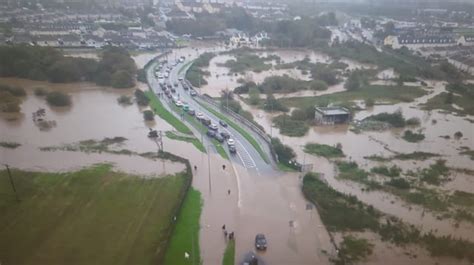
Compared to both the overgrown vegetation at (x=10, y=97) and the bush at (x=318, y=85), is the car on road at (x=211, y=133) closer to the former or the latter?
the overgrown vegetation at (x=10, y=97)

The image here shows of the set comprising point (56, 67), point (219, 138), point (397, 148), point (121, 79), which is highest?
point (56, 67)

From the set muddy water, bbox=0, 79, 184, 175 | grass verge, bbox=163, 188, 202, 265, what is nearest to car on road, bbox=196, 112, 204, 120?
muddy water, bbox=0, 79, 184, 175

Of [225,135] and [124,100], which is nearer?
[225,135]

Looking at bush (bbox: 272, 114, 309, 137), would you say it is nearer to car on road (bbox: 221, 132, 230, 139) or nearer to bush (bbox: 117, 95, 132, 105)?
car on road (bbox: 221, 132, 230, 139)

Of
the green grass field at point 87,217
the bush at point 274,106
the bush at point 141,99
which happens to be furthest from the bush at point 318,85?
the green grass field at point 87,217

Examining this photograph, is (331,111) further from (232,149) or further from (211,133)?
(232,149)

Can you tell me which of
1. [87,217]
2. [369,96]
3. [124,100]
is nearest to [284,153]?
[87,217]

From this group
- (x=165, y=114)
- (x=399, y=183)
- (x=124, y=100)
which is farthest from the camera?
(x=124, y=100)
